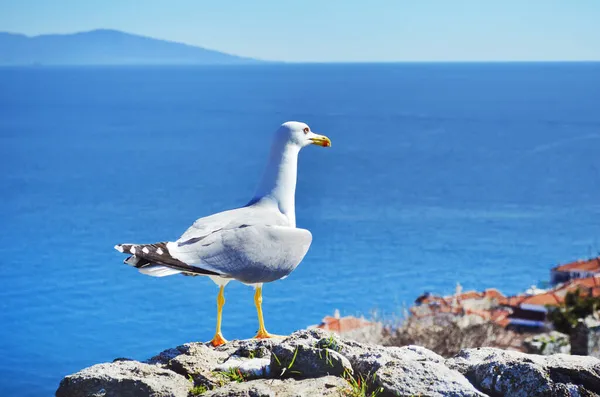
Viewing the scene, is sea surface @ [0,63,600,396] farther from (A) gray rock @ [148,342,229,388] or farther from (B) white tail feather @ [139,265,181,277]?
(B) white tail feather @ [139,265,181,277]

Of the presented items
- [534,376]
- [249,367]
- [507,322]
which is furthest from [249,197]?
[534,376]

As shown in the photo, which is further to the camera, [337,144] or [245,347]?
[337,144]

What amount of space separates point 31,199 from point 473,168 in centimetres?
3151

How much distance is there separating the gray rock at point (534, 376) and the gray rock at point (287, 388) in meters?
0.57

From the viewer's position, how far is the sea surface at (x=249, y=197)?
26906mm

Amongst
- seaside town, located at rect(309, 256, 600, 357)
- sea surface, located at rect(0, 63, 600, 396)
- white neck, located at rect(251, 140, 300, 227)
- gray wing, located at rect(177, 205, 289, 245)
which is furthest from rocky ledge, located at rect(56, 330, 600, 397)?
sea surface, located at rect(0, 63, 600, 396)

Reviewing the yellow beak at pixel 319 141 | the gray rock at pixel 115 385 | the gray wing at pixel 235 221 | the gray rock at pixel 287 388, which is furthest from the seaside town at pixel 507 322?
the gray rock at pixel 115 385

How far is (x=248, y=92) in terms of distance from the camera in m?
141

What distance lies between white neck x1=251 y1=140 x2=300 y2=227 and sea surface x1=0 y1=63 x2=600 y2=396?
15.1 meters

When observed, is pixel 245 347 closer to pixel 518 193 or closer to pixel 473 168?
pixel 518 193

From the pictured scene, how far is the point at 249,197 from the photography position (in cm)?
4659

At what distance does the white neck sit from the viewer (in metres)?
4.40

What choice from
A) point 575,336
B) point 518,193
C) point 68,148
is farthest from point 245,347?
point 68,148

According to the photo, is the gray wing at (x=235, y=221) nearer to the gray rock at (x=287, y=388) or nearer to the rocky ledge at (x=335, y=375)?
the rocky ledge at (x=335, y=375)
